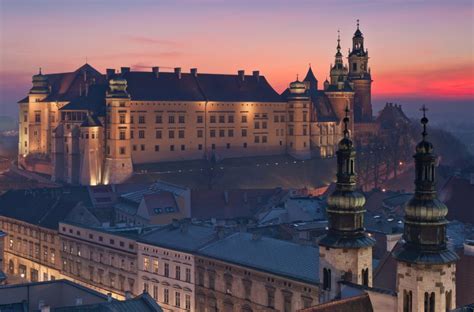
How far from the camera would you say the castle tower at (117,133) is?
100000 millimetres

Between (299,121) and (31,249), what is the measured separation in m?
52.7

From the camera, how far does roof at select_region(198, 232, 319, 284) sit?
43312mm

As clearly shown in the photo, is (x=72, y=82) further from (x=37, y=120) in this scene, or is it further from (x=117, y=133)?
(x=117, y=133)

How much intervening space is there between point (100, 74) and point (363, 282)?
92789mm

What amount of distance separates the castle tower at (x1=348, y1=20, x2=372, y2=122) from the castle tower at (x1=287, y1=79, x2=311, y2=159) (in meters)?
14.4

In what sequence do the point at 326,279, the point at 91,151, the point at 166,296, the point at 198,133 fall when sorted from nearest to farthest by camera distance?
the point at 326,279 → the point at 166,296 → the point at 91,151 → the point at 198,133

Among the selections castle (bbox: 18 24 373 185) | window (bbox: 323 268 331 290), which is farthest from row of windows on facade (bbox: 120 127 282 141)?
window (bbox: 323 268 331 290)

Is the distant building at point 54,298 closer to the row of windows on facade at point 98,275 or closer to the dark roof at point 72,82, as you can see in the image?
the row of windows on facade at point 98,275

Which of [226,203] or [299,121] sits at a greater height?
[299,121]

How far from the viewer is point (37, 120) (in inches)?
4587

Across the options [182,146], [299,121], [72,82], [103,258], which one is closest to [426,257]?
[103,258]

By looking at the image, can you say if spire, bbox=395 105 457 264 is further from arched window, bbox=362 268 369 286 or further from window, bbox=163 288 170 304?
window, bbox=163 288 170 304

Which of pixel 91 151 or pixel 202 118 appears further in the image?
pixel 202 118

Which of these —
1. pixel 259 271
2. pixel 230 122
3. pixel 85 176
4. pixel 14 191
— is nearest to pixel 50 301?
pixel 259 271
